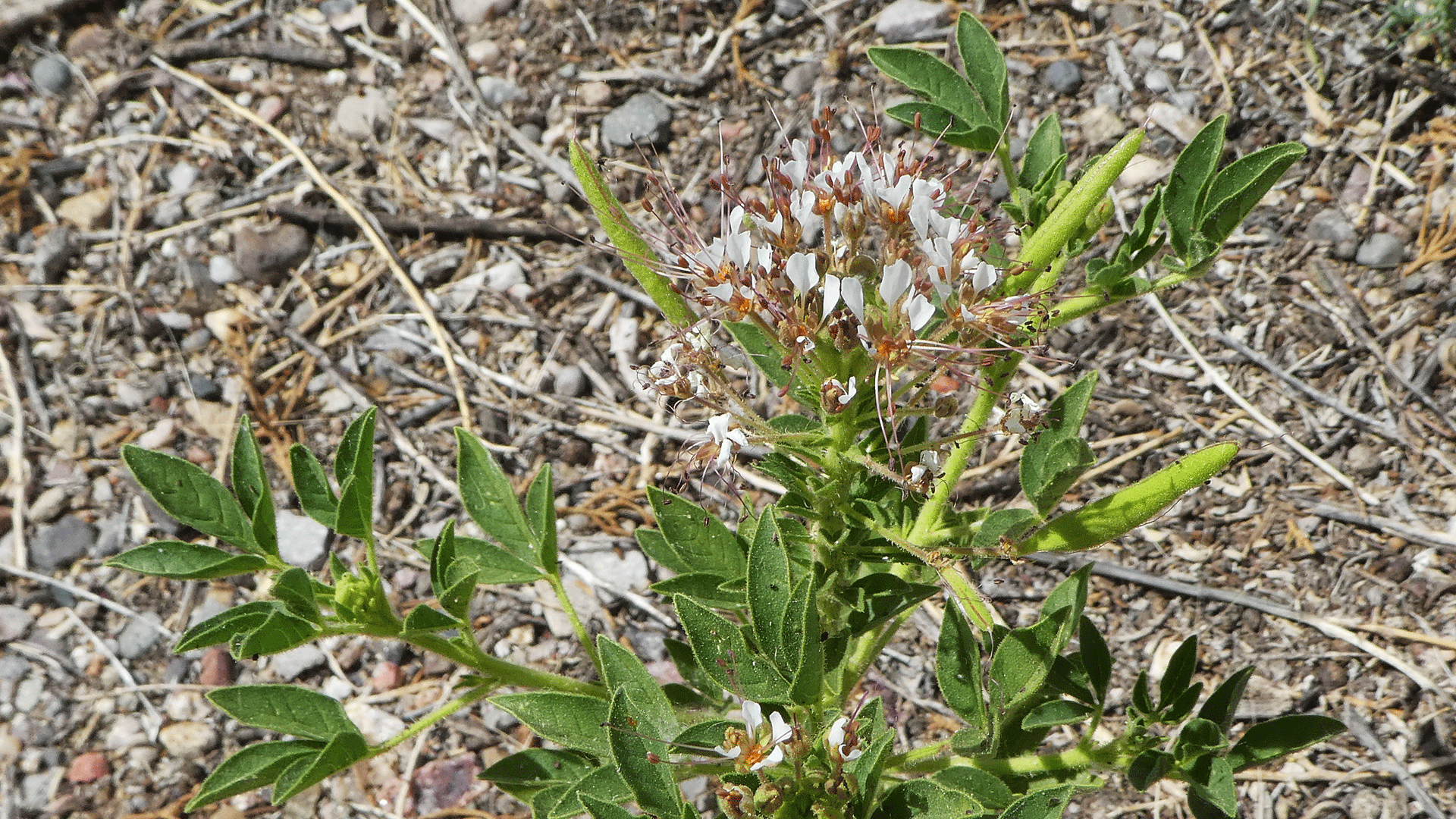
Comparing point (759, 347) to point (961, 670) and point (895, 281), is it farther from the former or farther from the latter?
point (961, 670)

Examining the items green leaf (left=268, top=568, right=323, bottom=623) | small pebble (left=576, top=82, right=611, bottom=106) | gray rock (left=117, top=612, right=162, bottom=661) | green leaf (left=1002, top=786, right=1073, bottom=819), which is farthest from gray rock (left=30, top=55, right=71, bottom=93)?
green leaf (left=1002, top=786, right=1073, bottom=819)

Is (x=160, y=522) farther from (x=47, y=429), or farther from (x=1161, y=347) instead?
(x=1161, y=347)

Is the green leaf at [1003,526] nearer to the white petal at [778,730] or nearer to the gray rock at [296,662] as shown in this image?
the white petal at [778,730]

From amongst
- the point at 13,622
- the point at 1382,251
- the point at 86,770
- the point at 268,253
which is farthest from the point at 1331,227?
the point at 13,622

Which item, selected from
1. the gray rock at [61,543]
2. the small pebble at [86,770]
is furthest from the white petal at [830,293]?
the gray rock at [61,543]

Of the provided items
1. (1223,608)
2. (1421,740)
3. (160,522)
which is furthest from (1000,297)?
(160,522)

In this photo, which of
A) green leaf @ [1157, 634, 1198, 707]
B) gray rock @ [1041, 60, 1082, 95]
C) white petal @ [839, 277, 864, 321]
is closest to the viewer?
white petal @ [839, 277, 864, 321]

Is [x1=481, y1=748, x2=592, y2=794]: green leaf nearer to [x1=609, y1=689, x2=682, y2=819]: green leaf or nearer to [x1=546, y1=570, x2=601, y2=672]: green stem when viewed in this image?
[x1=546, y1=570, x2=601, y2=672]: green stem
